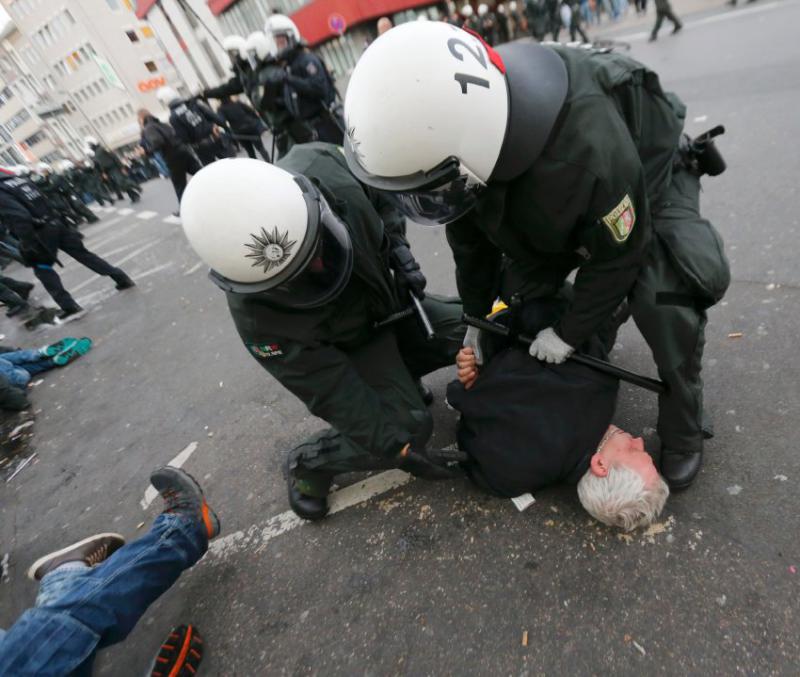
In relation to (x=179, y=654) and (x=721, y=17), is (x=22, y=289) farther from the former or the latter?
(x=721, y=17)

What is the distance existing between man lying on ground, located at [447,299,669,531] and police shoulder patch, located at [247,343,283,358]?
80 cm

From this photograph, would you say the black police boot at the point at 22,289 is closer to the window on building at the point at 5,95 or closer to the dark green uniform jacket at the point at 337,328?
the dark green uniform jacket at the point at 337,328

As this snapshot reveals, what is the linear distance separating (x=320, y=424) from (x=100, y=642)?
4.62ft

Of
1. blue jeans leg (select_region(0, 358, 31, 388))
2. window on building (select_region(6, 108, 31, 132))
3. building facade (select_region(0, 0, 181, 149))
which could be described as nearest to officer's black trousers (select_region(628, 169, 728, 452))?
blue jeans leg (select_region(0, 358, 31, 388))

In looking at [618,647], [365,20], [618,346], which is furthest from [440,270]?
[365,20]

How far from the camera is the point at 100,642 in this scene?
61.8 inches

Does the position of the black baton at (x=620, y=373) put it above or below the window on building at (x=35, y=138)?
below

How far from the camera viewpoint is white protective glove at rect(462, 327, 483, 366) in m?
1.98

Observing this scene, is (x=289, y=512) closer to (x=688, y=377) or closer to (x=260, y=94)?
(x=688, y=377)

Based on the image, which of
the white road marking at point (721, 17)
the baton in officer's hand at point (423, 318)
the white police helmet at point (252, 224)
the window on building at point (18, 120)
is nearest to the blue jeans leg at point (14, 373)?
the white police helmet at point (252, 224)

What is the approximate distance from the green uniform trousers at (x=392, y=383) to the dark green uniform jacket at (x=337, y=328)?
9cm

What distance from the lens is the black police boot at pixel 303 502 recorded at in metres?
2.08

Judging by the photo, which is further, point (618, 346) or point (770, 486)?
point (618, 346)

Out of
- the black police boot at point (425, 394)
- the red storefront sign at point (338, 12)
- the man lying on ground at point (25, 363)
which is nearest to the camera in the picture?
the black police boot at point (425, 394)
